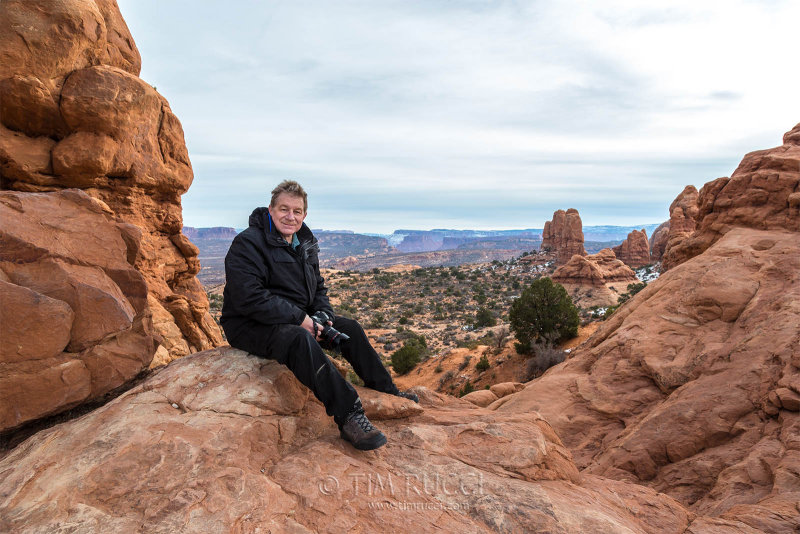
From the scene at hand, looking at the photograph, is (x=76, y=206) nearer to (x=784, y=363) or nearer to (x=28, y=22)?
(x=28, y=22)

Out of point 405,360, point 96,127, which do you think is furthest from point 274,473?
point 405,360

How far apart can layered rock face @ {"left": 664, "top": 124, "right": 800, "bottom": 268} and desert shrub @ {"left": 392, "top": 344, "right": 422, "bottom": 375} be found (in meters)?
14.0

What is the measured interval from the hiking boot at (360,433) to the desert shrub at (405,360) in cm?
1813

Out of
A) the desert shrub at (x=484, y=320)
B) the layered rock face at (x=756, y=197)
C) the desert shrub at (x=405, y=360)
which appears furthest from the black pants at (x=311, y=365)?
the desert shrub at (x=484, y=320)

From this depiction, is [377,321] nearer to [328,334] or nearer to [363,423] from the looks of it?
[328,334]

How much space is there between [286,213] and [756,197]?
10.4m

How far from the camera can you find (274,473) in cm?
315

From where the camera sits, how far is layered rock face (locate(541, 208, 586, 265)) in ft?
209

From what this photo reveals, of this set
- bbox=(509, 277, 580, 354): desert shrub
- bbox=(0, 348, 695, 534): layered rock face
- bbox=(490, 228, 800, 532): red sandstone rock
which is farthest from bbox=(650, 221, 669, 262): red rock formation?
bbox=(0, 348, 695, 534): layered rock face

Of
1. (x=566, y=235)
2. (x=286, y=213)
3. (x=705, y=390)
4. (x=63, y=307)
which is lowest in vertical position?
(x=705, y=390)

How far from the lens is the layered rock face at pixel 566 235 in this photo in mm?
63688

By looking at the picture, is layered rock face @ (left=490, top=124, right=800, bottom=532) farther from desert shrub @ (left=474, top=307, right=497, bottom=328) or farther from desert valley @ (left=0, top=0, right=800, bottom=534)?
desert shrub @ (left=474, top=307, right=497, bottom=328)

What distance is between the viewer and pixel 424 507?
9.97 ft

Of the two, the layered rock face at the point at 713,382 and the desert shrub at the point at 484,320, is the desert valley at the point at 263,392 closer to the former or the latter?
the layered rock face at the point at 713,382
